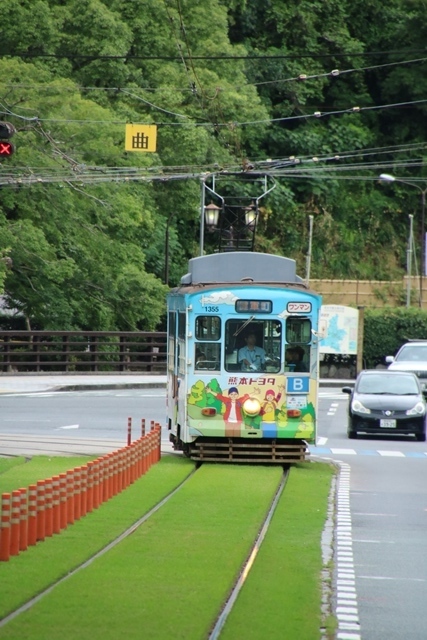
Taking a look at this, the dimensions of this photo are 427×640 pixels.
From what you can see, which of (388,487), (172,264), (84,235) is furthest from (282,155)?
(388,487)

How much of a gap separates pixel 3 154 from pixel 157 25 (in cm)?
3278

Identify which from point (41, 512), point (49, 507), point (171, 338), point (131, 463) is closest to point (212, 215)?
point (171, 338)

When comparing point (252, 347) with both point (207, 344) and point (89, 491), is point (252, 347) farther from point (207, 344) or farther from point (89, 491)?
point (89, 491)

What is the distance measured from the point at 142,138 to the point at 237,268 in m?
17.8

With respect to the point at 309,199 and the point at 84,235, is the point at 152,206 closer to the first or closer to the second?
the point at 84,235

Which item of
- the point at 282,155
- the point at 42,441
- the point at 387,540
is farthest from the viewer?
the point at 282,155

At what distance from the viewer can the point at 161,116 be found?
52.0 meters

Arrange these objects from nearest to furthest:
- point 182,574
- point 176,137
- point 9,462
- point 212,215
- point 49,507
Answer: point 182,574, point 49,507, point 9,462, point 212,215, point 176,137

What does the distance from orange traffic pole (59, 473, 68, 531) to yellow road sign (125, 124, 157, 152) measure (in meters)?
25.5

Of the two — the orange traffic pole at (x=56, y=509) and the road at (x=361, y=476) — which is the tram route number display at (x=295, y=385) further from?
the orange traffic pole at (x=56, y=509)

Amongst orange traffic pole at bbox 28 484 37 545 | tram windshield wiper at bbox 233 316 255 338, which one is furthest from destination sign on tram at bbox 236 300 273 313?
orange traffic pole at bbox 28 484 37 545

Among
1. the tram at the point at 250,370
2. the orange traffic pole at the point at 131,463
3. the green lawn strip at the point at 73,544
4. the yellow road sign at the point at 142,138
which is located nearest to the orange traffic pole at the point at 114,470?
the green lawn strip at the point at 73,544

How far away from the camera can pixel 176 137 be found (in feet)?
169

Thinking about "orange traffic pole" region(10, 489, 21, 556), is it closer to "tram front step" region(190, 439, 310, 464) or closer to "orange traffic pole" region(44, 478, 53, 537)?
"orange traffic pole" region(44, 478, 53, 537)
